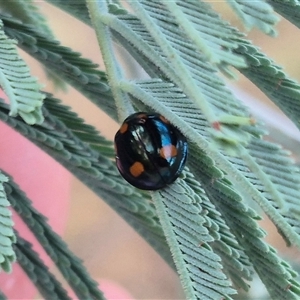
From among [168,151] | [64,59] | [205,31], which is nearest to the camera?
[205,31]

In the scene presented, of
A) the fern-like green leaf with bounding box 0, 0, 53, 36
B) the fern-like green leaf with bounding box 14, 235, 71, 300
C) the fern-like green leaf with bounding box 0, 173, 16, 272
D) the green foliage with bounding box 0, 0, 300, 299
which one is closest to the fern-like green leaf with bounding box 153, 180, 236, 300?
the green foliage with bounding box 0, 0, 300, 299

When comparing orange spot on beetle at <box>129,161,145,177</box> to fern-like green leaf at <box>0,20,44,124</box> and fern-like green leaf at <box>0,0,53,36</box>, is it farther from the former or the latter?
fern-like green leaf at <box>0,0,53,36</box>

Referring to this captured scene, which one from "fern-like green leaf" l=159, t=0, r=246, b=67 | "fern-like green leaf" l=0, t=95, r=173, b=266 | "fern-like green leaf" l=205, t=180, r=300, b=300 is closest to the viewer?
"fern-like green leaf" l=159, t=0, r=246, b=67

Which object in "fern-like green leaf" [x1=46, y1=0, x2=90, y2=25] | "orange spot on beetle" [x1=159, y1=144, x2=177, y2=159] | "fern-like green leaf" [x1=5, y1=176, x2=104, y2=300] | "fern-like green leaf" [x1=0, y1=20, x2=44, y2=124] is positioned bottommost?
"fern-like green leaf" [x1=5, y1=176, x2=104, y2=300]

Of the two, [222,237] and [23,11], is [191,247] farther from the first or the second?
[23,11]

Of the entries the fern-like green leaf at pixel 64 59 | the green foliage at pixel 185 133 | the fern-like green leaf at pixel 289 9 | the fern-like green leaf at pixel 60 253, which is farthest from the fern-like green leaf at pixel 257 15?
the fern-like green leaf at pixel 60 253

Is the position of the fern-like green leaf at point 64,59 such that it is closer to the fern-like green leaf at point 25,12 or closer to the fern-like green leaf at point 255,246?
the fern-like green leaf at point 25,12

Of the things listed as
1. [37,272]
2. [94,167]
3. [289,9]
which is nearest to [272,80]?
[289,9]
